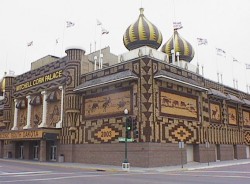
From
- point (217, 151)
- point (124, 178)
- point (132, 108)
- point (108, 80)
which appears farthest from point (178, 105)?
point (124, 178)

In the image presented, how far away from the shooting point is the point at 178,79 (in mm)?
32594

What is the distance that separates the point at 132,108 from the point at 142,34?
8801mm

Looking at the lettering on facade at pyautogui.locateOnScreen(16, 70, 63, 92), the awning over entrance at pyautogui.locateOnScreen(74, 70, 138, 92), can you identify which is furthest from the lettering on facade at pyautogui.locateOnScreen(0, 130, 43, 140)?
the lettering on facade at pyautogui.locateOnScreen(16, 70, 63, 92)

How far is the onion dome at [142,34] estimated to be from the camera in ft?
112

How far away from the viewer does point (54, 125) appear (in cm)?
3959

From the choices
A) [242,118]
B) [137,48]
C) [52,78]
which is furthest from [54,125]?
[242,118]

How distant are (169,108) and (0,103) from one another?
35.1 metres

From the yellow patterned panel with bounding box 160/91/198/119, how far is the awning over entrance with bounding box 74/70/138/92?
3.89 m

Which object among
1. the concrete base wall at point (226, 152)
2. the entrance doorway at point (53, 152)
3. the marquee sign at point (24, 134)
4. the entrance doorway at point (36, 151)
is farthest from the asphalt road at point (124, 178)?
the entrance doorway at point (36, 151)

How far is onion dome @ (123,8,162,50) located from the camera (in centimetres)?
3419

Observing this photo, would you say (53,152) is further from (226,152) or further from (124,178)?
(124,178)

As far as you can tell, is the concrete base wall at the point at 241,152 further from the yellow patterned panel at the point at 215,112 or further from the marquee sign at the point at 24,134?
the marquee sign at the point at 24,134

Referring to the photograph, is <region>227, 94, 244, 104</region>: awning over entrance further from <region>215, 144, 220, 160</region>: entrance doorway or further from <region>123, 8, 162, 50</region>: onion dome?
<region>123, 8, 162, 50</region>: onion dome

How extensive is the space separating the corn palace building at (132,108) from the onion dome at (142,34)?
0.11 metres
